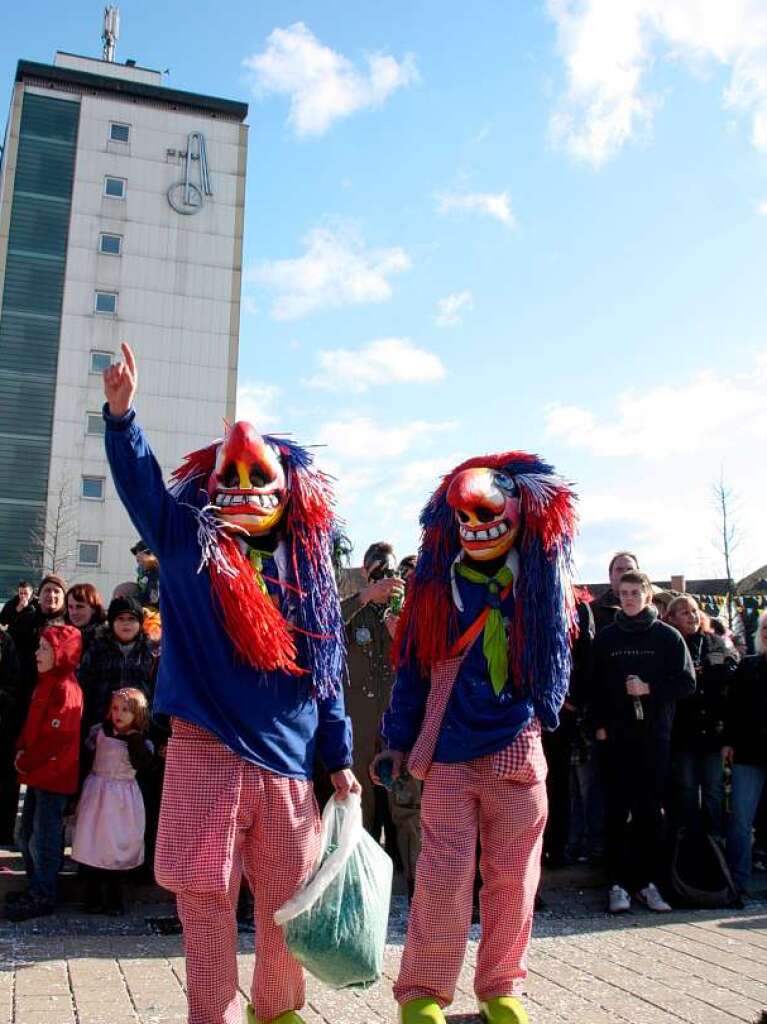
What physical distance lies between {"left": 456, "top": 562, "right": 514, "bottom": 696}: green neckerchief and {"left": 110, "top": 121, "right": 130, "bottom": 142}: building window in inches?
1478

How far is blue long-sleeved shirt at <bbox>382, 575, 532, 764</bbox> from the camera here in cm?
343

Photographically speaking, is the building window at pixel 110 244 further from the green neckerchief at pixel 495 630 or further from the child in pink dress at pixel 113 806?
the green neckerchief at pixel 495 630

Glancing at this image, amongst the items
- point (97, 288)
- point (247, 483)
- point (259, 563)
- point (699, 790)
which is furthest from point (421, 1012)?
A: point (97, 288)

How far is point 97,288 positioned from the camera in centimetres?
3606

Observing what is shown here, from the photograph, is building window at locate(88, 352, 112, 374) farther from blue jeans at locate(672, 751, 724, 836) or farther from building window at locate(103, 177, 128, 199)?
blue jeans at locate(672, 751, 724, 836)

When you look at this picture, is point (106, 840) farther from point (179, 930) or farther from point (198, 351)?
point (198, 351)

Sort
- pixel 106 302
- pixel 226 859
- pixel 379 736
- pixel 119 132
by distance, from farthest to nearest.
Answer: pixel 119 132 < pixel 106 302 < pixel 379 736 < pixel 226 859

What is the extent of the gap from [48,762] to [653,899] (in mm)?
3367

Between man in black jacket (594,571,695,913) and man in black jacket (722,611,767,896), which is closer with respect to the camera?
man in black jacket (594,571,695,913)

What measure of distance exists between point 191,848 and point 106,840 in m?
2.42

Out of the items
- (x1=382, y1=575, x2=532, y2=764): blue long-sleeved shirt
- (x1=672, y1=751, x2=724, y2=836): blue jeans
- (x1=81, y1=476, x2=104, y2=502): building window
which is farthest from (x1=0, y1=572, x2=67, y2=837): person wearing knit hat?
(x1=81, y1=476, x2=104, y2=502): building window

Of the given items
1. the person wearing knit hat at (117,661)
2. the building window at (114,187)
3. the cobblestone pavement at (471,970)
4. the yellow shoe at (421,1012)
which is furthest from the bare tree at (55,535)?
the yellow shoe at (421,1012)

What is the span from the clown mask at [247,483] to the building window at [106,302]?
3493 cm

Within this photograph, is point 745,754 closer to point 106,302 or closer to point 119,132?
point 106,302
